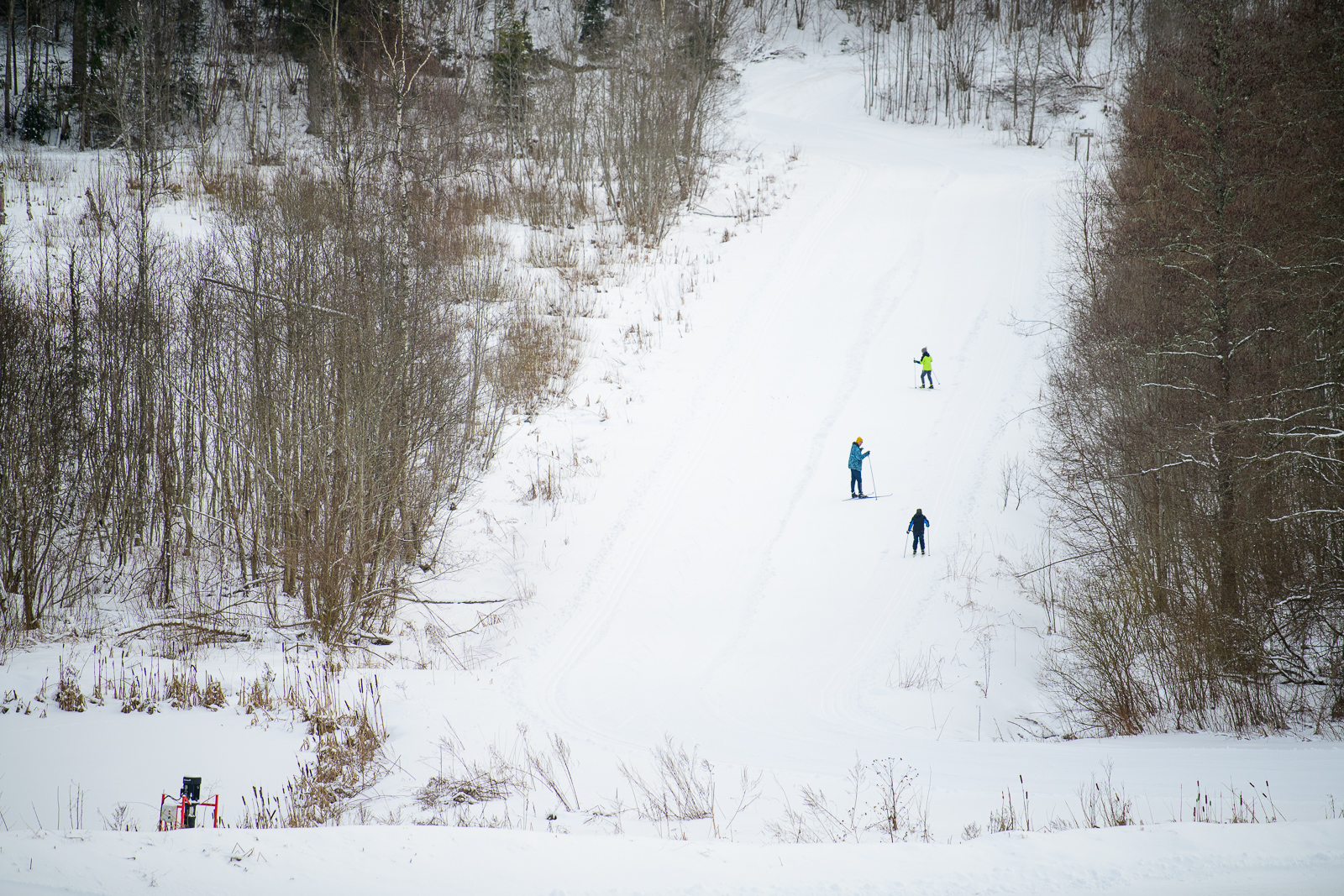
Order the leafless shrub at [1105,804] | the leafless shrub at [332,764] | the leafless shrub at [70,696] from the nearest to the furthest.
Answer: the leafless shrub at [1105,804]
the leafless shrub at [332,764]
the leafless shrub at [70,696]

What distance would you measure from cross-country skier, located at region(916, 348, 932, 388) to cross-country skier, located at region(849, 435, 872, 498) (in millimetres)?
4958

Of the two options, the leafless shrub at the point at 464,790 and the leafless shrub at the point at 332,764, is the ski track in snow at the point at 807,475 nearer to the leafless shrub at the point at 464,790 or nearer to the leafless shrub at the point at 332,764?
the leafless shrub at the point at 464,790

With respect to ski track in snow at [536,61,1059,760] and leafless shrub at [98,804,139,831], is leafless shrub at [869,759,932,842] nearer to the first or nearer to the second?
ski track in snow at [536,61,1059,760]

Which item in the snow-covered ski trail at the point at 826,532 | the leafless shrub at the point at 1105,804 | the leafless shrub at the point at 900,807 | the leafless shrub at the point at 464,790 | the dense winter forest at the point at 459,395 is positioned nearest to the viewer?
the leafless shrub at the point at 1105,804

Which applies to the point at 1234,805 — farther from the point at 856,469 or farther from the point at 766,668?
the point at 856,469

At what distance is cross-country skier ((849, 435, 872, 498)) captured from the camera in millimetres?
16703

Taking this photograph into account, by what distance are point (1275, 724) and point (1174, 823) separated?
5.37 m

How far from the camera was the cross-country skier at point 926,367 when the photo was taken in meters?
20.6

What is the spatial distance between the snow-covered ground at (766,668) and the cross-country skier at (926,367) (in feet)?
1.31

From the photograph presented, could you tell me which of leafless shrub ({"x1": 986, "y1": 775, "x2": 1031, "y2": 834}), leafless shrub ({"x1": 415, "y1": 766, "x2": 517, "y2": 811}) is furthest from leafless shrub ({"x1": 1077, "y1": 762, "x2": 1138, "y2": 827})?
leafless shrub ({"x1": 415, "y1": 766, "x2": 517, "y2": 811})

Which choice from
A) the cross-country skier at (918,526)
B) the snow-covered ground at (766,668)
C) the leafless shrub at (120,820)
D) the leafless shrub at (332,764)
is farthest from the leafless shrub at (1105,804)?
the leafless shrub at (120,820)

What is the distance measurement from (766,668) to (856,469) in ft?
20.3

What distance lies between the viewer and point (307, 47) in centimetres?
3044

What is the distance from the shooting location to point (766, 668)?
12.2 metres
